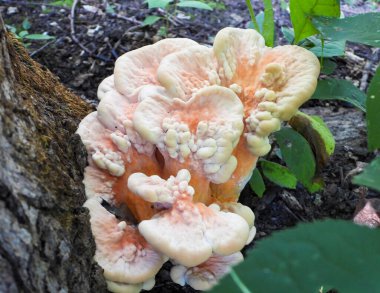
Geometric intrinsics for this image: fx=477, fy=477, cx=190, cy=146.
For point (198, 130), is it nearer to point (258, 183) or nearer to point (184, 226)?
point (184, 226)

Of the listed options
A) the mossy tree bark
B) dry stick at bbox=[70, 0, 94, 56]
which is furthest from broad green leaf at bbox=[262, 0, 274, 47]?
dry stick at bbox=[70, 0, 94, 56]

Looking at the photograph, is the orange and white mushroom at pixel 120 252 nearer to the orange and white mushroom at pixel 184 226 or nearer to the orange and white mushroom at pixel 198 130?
the orange and white mushroom at pixel 184 226

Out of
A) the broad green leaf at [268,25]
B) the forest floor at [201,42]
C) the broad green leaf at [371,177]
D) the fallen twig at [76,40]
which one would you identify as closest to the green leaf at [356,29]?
the broad green leaf at [268,25]

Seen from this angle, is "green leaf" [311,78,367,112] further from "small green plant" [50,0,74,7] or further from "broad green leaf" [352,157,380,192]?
"small green plant" [50,0,74,7]

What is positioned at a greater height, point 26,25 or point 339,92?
point 339,92

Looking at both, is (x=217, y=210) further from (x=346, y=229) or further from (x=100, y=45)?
(x=100, y=45)

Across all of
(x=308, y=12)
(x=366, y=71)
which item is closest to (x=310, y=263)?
(x=308, y=12)
